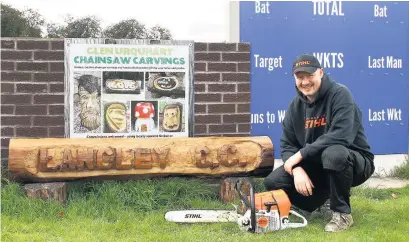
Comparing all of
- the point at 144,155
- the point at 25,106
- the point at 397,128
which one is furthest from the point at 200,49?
the point at 397,128

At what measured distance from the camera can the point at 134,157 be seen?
178 inches

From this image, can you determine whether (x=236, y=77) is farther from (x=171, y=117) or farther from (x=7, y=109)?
(x=7, y=109)

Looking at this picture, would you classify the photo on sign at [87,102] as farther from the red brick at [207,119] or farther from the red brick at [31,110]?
the red brick at [207,119]

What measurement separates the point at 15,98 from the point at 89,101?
68 centimetres

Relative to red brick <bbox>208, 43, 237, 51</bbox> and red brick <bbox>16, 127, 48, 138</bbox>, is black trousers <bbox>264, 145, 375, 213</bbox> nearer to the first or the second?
red brick <bbox>208, 43, 237, 51</bbox>

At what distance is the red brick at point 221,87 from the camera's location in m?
5.18

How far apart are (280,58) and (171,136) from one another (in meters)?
1.70

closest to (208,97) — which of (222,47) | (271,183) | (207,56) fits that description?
(207,56)

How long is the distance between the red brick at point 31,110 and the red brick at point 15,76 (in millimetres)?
255

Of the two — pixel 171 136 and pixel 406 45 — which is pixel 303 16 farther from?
pixel 171 136

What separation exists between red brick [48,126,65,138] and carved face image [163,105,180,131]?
98 centimetres

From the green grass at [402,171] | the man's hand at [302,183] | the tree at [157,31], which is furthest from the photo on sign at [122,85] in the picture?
the green grass at [402,171]

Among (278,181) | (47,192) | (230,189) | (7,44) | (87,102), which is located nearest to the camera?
(278,181)

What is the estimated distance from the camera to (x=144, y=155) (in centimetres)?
454
